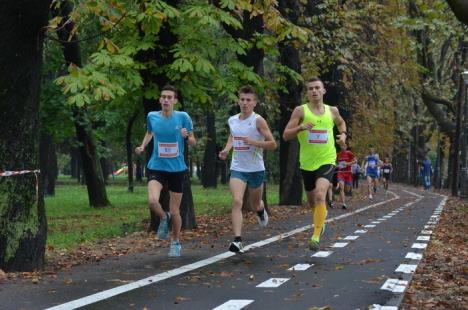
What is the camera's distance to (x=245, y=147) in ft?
35.0

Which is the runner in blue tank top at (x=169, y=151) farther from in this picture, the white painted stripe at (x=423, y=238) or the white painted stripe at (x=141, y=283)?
the white painted stripe at (x=423, y=238)

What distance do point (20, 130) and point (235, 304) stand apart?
350cm

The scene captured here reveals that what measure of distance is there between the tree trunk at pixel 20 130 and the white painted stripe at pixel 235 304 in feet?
9.69

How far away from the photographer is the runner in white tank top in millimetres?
10492

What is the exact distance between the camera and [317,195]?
410 inches

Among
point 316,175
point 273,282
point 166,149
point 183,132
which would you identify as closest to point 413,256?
point 316,175

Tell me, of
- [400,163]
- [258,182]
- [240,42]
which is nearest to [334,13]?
[240,42]

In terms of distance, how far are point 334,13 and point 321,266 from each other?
41.1 ft

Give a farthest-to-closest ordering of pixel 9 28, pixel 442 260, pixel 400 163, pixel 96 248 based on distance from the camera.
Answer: pixel 400 163
pixel 96 248
pixel 442 260
pixel 9 28

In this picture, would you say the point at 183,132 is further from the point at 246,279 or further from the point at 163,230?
the point at 246,279

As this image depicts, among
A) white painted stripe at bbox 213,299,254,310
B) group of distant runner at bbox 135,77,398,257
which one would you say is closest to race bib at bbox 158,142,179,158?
group of distant runner at bbox 135,77,398,257

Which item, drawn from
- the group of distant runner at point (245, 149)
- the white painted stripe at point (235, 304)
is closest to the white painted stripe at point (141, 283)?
the group of distant runner at point (245, 149)

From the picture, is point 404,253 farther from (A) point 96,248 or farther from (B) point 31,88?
(B) point 31,88

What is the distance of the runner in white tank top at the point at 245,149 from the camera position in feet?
34.4
